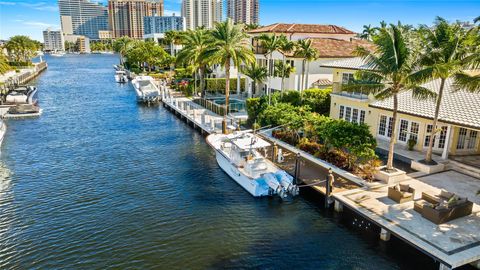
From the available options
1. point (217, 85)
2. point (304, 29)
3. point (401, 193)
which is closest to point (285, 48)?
point (304, 29)

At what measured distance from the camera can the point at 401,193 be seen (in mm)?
19078

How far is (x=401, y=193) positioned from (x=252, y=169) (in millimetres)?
8991

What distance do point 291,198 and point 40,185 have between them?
17.0 metres

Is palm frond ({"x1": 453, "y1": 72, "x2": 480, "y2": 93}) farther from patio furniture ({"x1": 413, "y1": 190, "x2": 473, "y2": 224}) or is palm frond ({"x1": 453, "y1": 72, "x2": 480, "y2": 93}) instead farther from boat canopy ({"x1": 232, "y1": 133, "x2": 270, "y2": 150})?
boat canopy ({"x1": 232, "y1": 133, "x2": 270, "y2": 150})

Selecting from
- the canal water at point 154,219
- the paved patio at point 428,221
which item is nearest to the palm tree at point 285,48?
the canal water at point 154,219

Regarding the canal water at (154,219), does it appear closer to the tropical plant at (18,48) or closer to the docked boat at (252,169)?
the docked boat at (252,169)

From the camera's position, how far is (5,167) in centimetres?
2875

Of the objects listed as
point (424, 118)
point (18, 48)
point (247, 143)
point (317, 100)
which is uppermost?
point (18, 48)

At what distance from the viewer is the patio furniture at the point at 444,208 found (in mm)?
16939

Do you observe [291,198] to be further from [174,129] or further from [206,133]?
[174,129]

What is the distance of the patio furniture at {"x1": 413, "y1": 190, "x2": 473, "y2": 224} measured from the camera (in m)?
16.9

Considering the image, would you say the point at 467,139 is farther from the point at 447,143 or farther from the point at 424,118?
the point at 424,118

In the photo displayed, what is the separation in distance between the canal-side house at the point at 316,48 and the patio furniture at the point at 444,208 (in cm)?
2486

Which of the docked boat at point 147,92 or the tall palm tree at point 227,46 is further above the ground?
the tall palm tree at point 227,46
